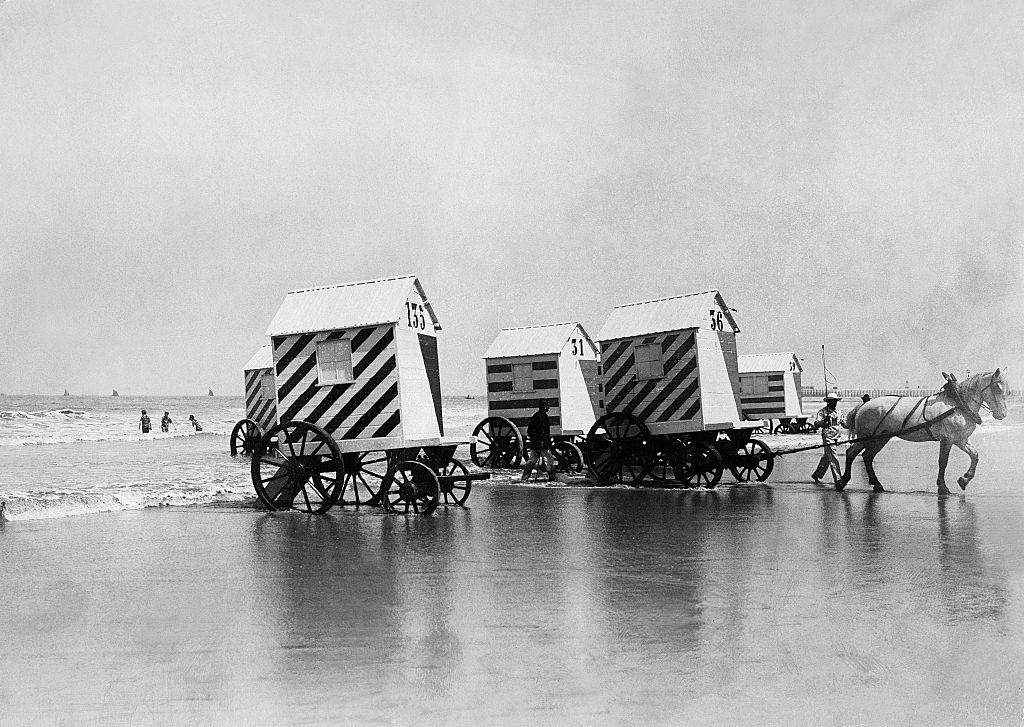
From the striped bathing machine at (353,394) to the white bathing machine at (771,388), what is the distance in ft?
91.8

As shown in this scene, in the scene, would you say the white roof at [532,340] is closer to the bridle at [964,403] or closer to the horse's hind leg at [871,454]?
the horse's hind leg at [871,454]

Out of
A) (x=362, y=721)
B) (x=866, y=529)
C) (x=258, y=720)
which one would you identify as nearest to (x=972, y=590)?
(x=866, y=529)

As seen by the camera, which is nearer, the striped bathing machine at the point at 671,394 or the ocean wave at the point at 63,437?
the striped bathing machine at the point at 671,394

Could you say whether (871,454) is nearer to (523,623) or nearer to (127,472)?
(523,623)

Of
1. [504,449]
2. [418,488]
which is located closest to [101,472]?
[504,449]

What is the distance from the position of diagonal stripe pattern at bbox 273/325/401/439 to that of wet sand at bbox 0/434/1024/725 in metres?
2.46

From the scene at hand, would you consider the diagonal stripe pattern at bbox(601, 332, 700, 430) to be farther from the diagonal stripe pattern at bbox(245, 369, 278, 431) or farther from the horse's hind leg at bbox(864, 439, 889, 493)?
the diagonal stripe pattern at bbox(245, 369, 278, 431)

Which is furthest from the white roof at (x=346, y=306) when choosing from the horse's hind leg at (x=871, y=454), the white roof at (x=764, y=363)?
the white roof at (x=764, y=363)

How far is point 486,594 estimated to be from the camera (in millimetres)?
6188

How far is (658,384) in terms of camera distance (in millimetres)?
16547

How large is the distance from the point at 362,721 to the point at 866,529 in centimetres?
685

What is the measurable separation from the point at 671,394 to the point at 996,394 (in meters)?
5.96

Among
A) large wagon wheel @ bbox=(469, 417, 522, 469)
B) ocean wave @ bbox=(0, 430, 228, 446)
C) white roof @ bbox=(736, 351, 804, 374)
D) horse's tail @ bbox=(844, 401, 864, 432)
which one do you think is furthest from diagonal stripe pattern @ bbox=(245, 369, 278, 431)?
horse's tail @ bbox=(844, 401, 864, 432)

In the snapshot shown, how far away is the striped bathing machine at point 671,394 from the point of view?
1583 centimetres
